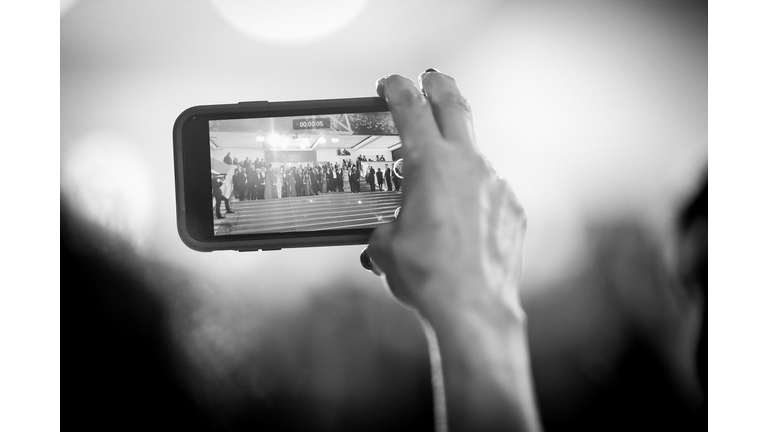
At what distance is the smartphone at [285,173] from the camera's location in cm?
42

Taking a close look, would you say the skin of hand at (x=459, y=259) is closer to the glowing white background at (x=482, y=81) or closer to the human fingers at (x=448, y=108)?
the human fingers at (x=448, y=108)

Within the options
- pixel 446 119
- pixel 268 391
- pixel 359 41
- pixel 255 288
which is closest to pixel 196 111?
pixel 446 119

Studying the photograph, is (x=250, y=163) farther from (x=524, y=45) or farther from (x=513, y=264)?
(x=524, y=45)

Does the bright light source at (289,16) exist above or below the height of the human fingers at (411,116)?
above

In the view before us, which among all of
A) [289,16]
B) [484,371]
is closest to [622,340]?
[484,371]

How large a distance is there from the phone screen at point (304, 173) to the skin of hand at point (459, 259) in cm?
11

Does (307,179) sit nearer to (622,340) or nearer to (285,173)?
(285,173)

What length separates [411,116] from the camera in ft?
1.13

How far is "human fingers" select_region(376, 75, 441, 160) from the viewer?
12.9 inches

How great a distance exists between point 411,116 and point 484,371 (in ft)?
0.84

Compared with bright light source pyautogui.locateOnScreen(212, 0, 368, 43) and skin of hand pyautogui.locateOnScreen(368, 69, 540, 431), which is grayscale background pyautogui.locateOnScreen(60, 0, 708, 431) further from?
skin of hand pyautogui.locateOnScreen(368, 69, 540, 431)

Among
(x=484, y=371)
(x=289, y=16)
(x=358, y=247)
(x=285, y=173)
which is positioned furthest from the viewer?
(x=358, y=247)

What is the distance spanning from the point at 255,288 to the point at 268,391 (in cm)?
39

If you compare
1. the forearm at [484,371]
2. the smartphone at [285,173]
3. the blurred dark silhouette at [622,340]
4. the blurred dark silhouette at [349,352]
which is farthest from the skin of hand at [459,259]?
the blurred dark silhouette at [622,340]
